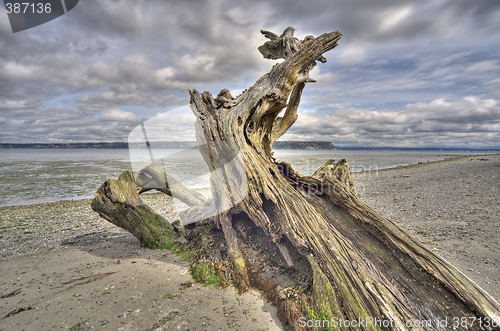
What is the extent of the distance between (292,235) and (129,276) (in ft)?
11.3

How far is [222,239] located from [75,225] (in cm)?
808

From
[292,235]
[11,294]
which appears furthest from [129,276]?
[292,235]

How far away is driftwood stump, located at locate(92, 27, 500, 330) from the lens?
3.42 metres

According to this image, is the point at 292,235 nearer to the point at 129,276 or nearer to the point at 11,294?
the point at 129,276

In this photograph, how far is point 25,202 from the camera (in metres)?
14.7

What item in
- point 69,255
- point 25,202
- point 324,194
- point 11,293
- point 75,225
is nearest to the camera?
point 11,293

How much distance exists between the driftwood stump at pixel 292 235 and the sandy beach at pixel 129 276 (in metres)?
0.51

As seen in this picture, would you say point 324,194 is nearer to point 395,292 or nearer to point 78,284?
point 395,292

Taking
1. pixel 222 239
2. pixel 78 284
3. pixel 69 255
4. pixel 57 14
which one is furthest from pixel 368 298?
pixel 57 14

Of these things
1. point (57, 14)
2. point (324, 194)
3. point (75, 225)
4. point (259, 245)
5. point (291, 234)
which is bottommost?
point (75, 225)

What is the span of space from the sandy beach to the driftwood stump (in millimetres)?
513

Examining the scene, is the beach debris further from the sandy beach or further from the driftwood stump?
the driftwood stump

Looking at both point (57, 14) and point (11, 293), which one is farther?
point (57, 14)

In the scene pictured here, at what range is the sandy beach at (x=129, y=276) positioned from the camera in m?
3.66
